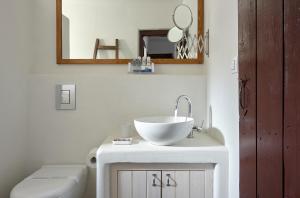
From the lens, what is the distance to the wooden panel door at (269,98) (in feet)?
2.56

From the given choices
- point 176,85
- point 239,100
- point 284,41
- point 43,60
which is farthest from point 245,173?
point 43,60

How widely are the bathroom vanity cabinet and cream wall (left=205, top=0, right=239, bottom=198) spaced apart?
14cm

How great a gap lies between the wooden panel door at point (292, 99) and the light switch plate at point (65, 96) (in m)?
1.63

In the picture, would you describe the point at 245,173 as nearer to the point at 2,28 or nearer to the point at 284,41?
the point at 284,41

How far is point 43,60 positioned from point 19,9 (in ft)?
1.29

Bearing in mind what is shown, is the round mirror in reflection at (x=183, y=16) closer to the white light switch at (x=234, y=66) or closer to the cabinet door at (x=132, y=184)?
the white light switch at (x=234, y=66)

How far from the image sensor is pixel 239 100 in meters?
1.16

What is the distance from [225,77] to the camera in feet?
4.83

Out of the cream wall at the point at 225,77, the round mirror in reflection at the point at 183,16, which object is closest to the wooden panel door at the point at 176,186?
the cream wall at the point at 225,77

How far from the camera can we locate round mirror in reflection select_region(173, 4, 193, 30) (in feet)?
6.71

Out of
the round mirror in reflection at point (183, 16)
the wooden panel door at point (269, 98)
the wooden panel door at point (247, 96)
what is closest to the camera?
the wooden panel door at point (269, 98)

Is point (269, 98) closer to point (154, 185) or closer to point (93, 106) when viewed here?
point (154, 185)

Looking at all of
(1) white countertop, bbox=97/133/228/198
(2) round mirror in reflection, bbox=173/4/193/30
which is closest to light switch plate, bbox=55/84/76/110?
(1) white countertop, bbox=97/133/228/198

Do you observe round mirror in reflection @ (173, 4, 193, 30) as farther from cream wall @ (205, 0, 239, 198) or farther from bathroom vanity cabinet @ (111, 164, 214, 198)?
bathroom vanity cabinet @ (111, 164, 214, 198)
